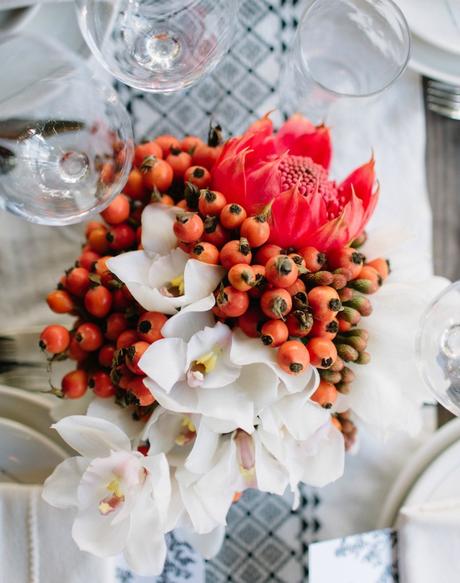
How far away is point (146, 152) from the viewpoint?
0.55 meters

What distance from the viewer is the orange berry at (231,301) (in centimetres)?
45

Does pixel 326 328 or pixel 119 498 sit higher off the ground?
pixel 326 328

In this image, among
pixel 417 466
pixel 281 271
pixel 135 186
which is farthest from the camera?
pixel 417 466

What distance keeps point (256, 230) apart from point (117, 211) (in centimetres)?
13

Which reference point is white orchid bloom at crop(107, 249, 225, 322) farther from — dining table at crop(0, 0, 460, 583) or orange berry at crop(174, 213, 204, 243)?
dining table at crop(0, 0, 460, 583)

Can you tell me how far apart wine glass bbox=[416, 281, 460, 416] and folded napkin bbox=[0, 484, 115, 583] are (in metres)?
0.30

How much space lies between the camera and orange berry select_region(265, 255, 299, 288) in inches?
17.3

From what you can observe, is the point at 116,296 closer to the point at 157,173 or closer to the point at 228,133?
the point at 157,173

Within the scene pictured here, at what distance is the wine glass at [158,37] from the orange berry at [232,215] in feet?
0.53

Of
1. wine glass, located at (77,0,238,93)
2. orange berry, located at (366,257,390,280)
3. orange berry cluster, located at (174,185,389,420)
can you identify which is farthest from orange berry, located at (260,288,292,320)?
wine glass, located at (77,0,238,93)

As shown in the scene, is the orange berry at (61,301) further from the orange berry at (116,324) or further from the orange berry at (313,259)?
the orange berry at (313,259)

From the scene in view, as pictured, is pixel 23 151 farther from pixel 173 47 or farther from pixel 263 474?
pixel 263 474

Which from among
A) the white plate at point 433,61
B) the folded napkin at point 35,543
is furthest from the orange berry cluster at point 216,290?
the white plate at point 433,61

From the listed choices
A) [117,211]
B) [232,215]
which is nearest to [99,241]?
[117,211]
